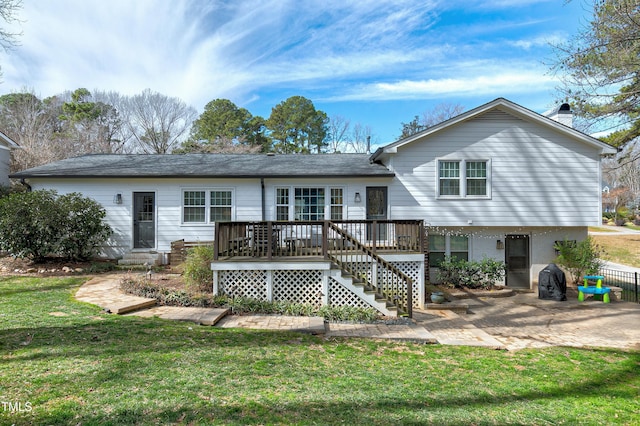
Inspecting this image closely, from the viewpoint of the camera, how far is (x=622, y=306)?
958 cm

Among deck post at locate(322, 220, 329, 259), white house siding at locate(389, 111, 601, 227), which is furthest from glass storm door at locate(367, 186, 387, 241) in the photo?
deck post at locate(322, 220, 329, 259)

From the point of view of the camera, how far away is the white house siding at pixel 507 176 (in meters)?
11.0

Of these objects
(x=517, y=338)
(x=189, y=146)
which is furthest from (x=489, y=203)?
(x=189, y=146)

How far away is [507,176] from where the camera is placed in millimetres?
11086

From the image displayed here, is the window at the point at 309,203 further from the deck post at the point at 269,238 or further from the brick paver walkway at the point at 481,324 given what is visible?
the brick paver walkway at the point at 481,324

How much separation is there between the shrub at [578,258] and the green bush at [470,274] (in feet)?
7.03

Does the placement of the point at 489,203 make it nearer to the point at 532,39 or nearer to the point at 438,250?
the point at 438,250

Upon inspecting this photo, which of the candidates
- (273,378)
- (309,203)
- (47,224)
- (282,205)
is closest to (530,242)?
(309,203)

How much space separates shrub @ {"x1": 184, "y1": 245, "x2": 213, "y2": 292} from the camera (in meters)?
7.89

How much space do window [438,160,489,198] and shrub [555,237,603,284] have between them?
11.0 feet

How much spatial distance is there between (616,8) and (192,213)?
43.8 ft

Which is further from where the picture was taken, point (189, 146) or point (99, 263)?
point (189, 146)

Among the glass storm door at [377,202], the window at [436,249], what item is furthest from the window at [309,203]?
the window at [436,249]

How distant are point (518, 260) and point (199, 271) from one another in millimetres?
10842
